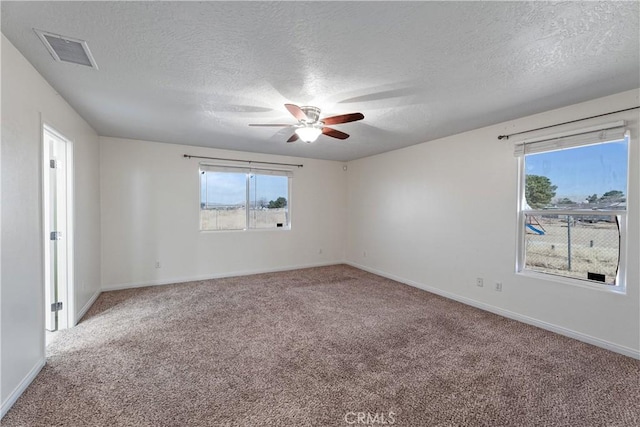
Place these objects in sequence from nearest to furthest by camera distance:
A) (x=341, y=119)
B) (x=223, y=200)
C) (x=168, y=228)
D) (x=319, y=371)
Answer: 1. (x=319, y=371)
2. (x=341, y=119)
3. (x=168, y=228)
4. (x=223, y=200)

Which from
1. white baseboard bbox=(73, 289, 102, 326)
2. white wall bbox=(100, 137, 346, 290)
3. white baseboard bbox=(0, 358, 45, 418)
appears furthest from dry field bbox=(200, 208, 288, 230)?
white baseboard bbox=(0, 358, 45, 418)

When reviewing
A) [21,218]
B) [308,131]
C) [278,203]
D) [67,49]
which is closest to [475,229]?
[308,131]

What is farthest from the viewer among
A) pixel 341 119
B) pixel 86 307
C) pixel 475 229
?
pixel 475 229

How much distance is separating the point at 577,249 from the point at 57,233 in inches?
221

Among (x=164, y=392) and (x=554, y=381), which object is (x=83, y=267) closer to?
(x=164, y=392)

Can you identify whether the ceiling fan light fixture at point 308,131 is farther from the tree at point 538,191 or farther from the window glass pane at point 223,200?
the window glass pane at point 223,200

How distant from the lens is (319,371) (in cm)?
231

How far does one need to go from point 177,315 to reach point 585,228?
185 inches

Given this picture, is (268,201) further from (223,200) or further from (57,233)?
(57,233)

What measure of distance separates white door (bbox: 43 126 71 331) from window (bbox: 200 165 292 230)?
82.8 inches

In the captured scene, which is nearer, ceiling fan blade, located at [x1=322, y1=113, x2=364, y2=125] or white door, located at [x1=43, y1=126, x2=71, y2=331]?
ceiling fan blade, located at [x1=322, y1=113, x2=364, y2=125]

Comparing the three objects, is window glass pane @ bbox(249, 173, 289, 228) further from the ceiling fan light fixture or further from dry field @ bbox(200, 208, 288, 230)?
the ceiling fan light fixture

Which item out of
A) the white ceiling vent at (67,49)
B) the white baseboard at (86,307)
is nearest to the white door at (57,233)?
the white baseboard at (86,307)

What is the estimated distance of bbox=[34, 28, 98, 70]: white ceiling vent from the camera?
177cm
